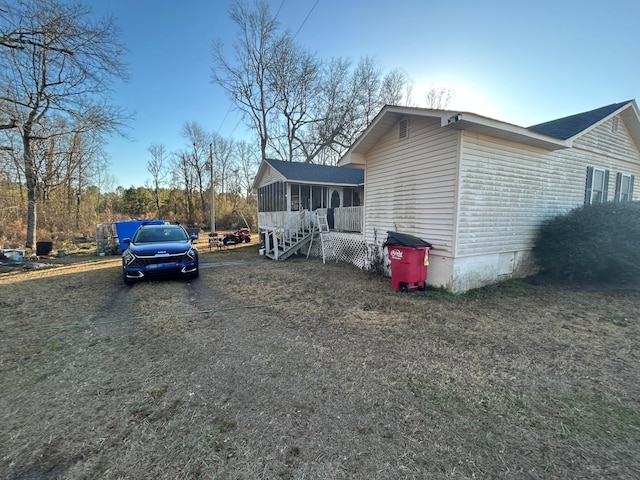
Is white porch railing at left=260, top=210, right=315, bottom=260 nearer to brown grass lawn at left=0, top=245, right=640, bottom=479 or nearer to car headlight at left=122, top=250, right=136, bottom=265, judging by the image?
car headlight at left=122, top=250, right=136, bottom=265

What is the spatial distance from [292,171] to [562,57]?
10.4 metres

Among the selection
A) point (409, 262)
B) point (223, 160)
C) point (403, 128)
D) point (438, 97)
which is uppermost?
point (438, 97)

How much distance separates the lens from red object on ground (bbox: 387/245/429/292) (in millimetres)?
6223

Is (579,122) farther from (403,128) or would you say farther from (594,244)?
(403,128)

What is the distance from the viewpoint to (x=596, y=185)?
8.58 metres

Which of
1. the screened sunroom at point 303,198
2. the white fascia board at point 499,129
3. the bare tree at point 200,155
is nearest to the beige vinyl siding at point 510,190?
the white fascia board at point 499,129

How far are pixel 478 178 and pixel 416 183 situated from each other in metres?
1.36

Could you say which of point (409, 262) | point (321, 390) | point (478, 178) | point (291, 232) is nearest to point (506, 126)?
point (478, 178)

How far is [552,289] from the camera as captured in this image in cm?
646

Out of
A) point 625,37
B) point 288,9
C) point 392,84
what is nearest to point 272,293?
point 288,9

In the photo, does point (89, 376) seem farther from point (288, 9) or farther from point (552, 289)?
point (288, 9)

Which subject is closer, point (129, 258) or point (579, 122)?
point (129, 258)

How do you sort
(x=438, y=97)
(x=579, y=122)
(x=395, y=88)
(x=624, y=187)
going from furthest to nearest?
1. (x=438, y=97)
2. (x=395, y=88)
3. (x=624, y=187)
4. (x=579, y=122)

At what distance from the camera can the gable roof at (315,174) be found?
13.1m
